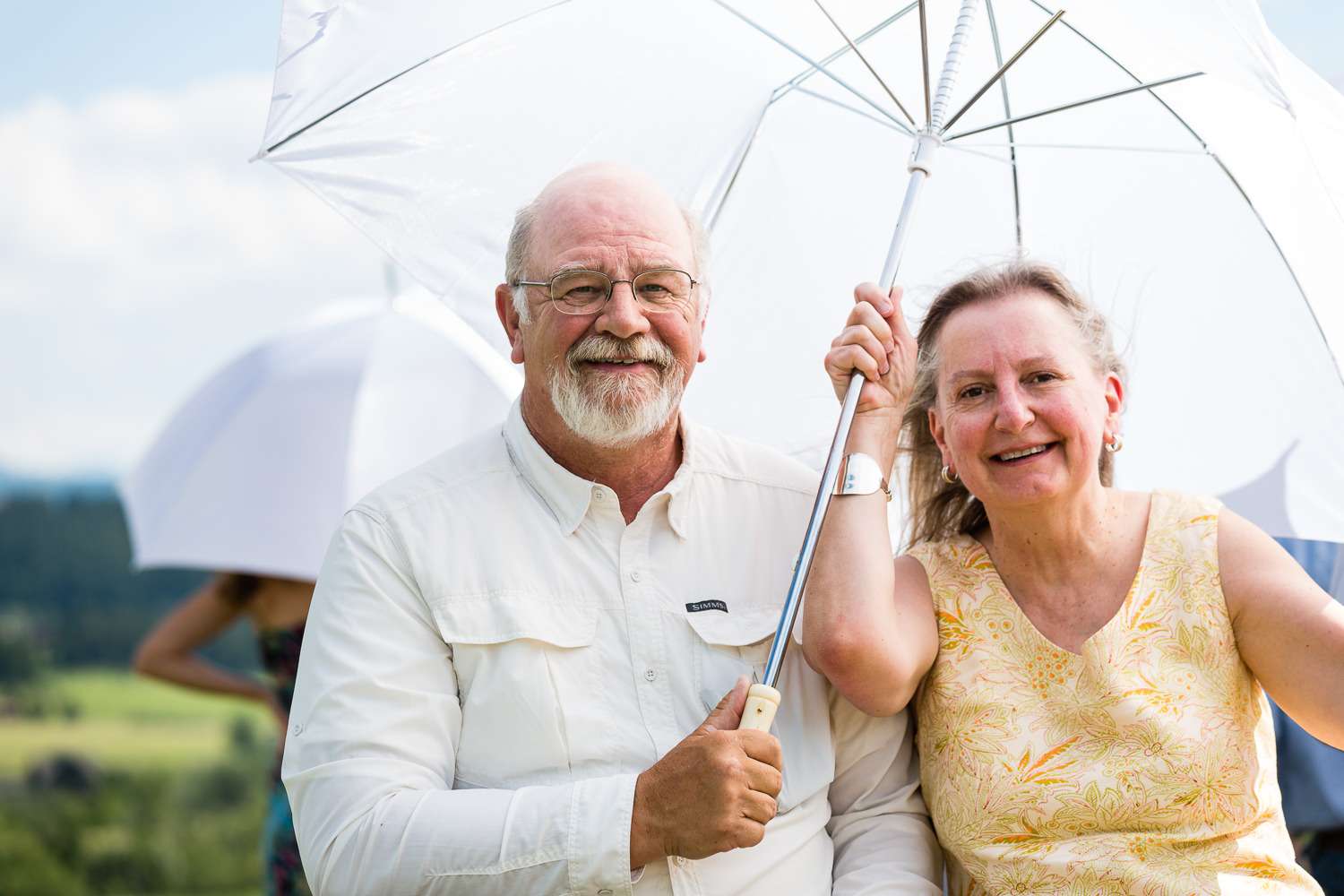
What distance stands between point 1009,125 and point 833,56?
43 cm

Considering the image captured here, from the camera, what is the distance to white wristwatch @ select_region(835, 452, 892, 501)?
2010 millimetres

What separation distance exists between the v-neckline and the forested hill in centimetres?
643

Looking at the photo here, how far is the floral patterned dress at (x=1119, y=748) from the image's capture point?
188cm

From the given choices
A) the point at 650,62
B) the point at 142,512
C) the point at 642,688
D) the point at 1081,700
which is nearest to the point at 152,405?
the point at 142,512

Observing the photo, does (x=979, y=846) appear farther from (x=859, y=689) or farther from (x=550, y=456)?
(x=550, y=456)

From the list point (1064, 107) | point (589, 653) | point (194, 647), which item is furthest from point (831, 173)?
point (194, 647)

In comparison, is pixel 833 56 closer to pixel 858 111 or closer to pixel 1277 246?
pixel 858 111

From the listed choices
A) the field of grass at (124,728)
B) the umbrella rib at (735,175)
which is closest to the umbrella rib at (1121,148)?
the umbrella rib at (735,175)

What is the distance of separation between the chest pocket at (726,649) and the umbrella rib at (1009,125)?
3.36 ft

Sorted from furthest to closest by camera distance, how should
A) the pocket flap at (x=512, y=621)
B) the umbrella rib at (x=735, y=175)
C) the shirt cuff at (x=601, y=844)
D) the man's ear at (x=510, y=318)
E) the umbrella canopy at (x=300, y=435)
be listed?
the umbrella canopy at (x=300, y=435) < the umbrella rib at (x=735, y=175) < the man's ear at (x=510, y=318) < the pocket flap at (x=512, y=621) < the shirt cuff at (x=601, y=844)

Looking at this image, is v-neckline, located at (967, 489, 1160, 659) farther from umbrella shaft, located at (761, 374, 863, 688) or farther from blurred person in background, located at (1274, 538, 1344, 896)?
blurred person in background, located at (1274, 538, 1344, 896)

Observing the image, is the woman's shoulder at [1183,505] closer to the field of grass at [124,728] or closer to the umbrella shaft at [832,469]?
the umbrella shaft at [832,469]

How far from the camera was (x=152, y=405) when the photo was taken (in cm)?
715

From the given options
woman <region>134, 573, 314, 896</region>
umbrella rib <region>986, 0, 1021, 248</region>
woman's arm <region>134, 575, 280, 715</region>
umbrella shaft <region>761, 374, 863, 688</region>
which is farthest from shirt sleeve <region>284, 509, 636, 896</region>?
woman's arm <region>134, 575, 280, 715</region>
